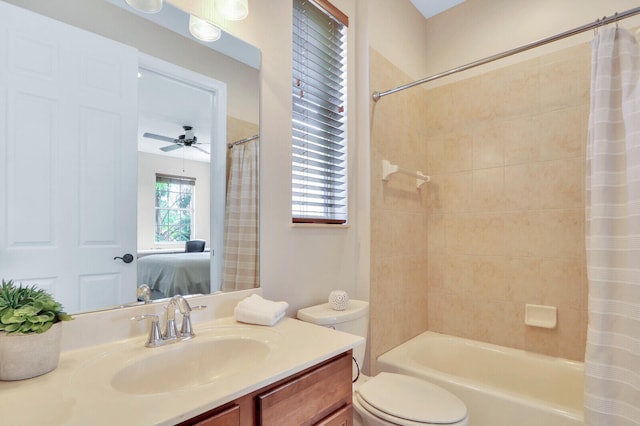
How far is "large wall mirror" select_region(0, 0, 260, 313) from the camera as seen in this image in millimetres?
898

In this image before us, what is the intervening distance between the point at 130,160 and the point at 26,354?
0.60 metres

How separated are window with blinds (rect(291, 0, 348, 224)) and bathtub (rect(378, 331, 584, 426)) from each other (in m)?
1.00

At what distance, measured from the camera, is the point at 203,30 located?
125cm

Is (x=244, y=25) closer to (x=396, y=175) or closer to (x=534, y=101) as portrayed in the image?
(x=396, y=175)

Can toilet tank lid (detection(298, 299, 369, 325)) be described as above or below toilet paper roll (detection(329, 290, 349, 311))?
below

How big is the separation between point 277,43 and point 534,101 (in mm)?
1690

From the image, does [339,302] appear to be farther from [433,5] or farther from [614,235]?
[433,5]

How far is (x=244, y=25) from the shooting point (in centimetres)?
137

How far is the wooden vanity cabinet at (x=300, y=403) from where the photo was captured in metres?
0.74

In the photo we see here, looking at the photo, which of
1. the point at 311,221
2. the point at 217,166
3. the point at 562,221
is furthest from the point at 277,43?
the point at 562,221

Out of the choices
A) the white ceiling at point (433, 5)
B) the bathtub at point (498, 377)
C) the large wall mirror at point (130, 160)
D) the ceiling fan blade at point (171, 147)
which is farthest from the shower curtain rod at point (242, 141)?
the white ceiling at point (433, 5)

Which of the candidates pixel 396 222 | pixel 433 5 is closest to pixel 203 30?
pixel 396 222

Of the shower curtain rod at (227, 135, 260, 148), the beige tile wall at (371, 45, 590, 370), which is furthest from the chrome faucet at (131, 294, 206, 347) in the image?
the beige tile wall at (371, 45, 590, 370)

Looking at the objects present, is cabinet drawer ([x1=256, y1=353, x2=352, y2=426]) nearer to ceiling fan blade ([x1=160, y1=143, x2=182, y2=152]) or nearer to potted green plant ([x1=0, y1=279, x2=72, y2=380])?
potted green plant ([x1=0, y1=279, x2=72, y2=380])
